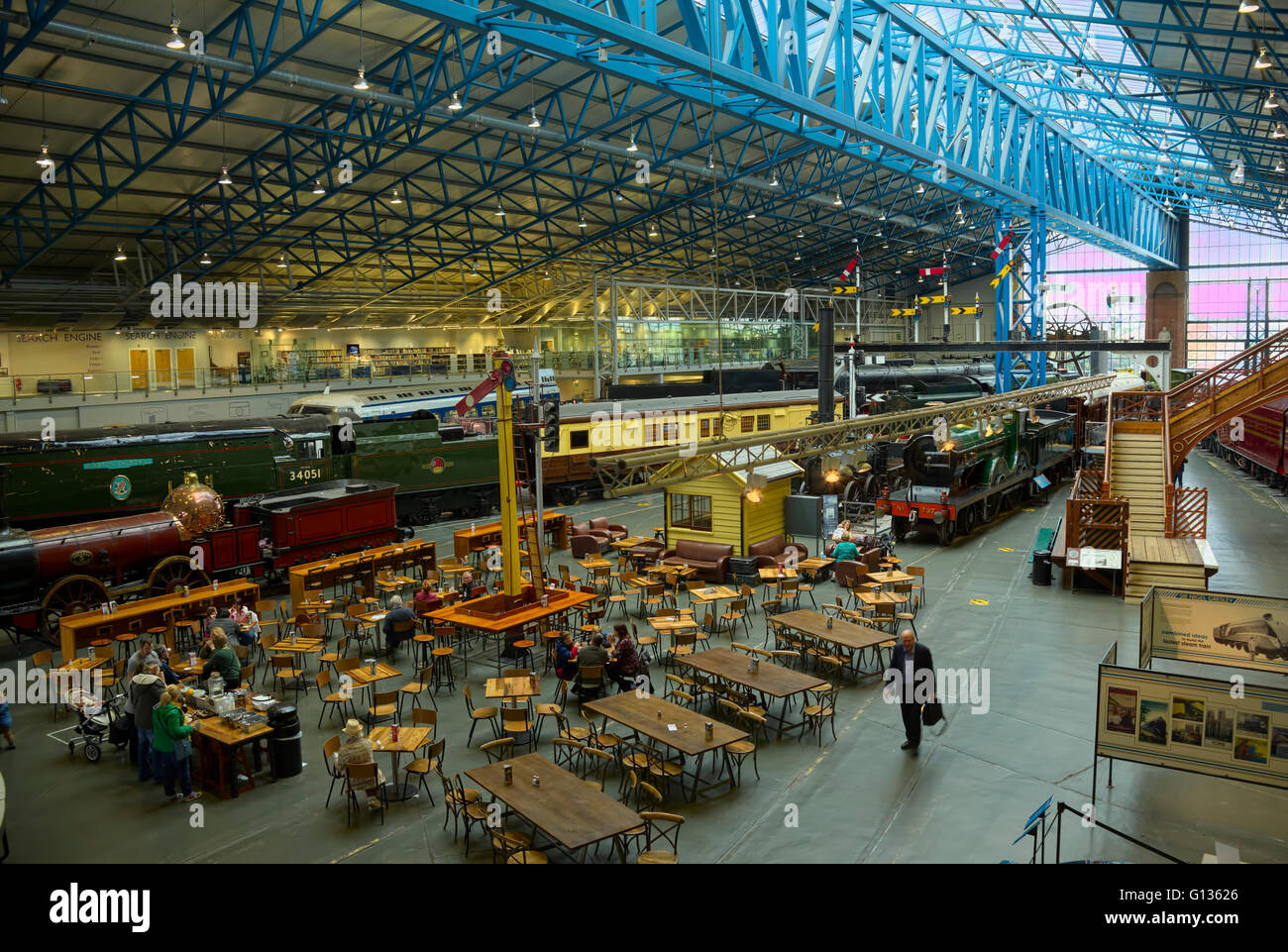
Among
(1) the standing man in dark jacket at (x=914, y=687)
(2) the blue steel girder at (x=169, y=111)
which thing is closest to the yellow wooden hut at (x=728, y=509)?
(1) the standing man in dark jacket at (x=914, y=687)

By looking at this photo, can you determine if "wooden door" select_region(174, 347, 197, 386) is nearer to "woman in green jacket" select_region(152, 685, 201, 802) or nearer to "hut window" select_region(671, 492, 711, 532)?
"hut window" select_region(671, 492, 711, 532)

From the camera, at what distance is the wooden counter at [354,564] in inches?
624

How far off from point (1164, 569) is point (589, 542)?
11813mm

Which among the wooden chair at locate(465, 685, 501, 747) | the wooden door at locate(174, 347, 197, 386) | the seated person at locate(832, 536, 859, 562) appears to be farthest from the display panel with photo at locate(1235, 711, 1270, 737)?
the wooden door at locate(174, 347, 197, 386)

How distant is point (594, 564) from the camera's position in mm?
16609

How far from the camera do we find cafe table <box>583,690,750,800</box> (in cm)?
841

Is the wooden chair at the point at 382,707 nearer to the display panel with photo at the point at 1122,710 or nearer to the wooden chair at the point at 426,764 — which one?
the wooden chair at the point at 426,764

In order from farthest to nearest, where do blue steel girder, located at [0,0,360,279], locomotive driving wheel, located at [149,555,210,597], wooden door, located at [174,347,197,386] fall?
wooden door, located at [174,347,197,386]
blue steel girder, located at [0,0,360,279]
locomotive driving wheel, located at [149,555,210,597]

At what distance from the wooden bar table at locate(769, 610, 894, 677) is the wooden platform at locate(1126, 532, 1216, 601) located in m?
6.47

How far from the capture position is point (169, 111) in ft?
59.4

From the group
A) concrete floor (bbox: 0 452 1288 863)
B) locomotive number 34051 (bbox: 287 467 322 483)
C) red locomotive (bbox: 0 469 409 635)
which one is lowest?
concrete floor (bbox: 0 452 1288 863)

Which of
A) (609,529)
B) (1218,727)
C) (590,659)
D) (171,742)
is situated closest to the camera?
(1218,727)

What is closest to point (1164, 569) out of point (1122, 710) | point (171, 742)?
point (1122, 710)

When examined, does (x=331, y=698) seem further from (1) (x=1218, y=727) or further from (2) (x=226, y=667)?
(1) (x=1218, y=727)
